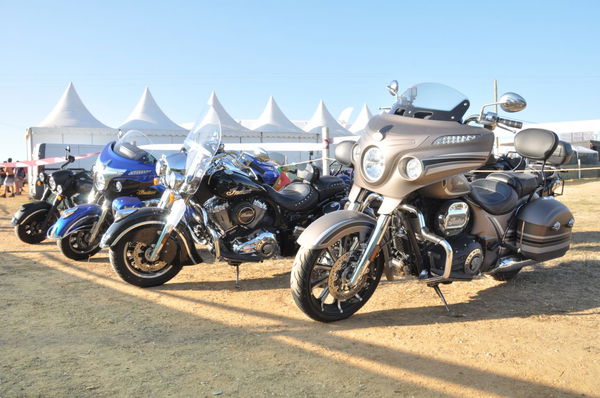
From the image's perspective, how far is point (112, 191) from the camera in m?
5.48

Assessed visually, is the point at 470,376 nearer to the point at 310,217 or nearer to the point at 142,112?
the point at 310,217

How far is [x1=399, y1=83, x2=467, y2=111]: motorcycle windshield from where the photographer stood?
3.36 metres

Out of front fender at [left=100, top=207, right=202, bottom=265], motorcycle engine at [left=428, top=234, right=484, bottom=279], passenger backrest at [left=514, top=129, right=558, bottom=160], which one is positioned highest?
passenger backrest at [left=514, top=129, right=558, bottom=160]

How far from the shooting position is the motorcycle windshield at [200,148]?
418 centimetres

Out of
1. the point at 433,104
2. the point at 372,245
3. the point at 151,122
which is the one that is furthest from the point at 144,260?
the point at 151,122

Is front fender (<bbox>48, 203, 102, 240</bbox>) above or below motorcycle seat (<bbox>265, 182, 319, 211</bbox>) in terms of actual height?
below

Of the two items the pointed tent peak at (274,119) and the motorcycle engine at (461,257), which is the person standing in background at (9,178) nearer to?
the pointed tent peak at (274,119)

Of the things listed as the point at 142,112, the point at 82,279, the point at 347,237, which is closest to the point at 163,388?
the point at 347,237

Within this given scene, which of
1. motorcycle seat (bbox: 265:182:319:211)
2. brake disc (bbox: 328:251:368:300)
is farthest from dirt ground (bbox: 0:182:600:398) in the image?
motorcycle seat (bbox: 265:182:319:211)

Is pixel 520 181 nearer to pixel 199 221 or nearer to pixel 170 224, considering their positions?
pixel 199 221

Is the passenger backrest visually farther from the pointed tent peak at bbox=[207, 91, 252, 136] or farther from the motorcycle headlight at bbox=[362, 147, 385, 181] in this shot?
the pointed tent peak at bbox=[207, 91, 252, 136]

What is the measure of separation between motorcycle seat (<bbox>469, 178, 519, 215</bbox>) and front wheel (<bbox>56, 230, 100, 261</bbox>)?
413cm

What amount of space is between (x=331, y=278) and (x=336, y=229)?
1.10 feet

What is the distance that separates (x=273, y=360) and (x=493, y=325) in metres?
1.57
